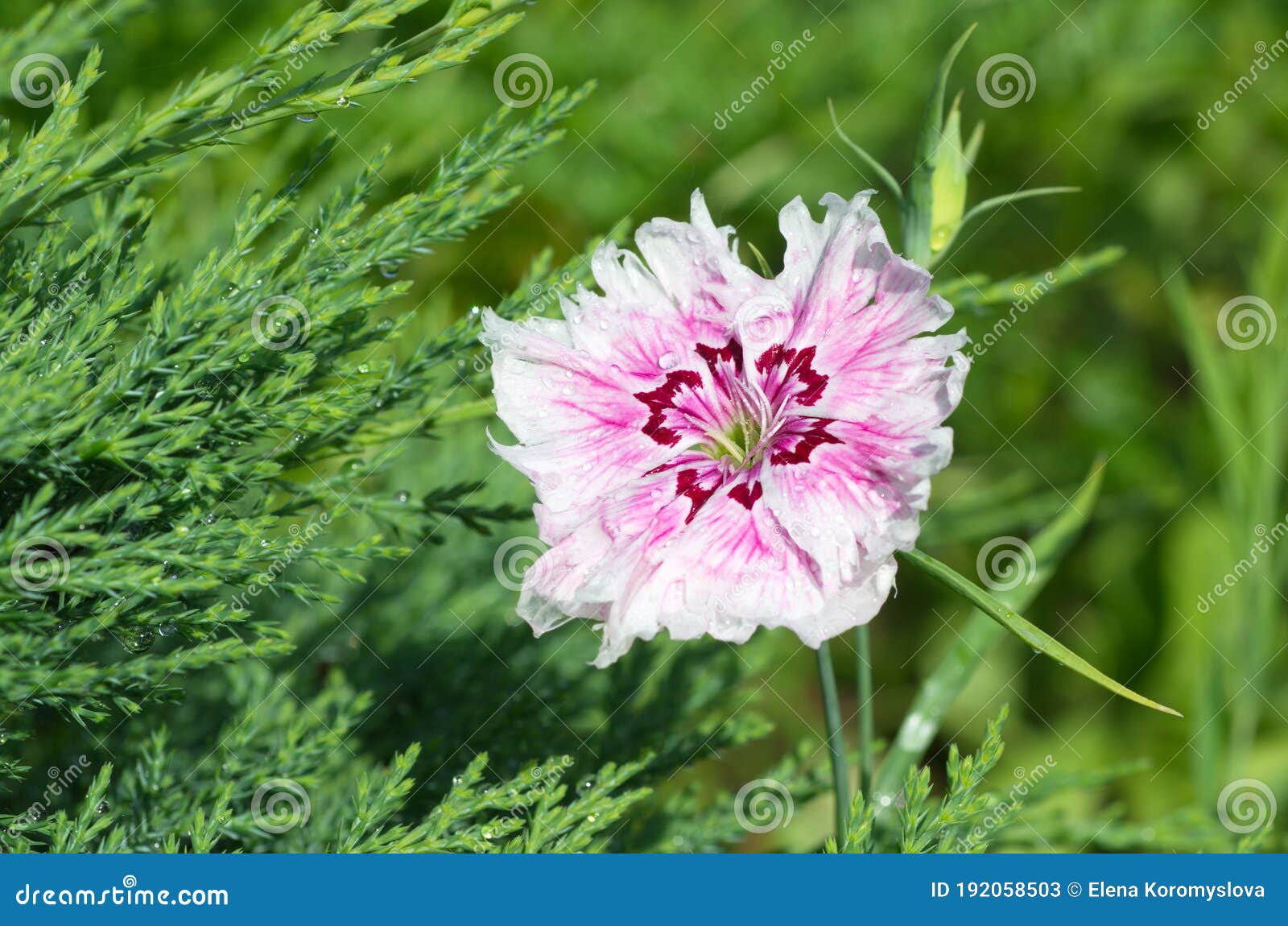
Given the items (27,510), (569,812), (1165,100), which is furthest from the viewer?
(1165,100)

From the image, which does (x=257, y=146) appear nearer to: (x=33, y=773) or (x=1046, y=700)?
(x=33, y=773)

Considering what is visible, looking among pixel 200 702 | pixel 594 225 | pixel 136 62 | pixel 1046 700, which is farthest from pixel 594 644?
pixel 136 62

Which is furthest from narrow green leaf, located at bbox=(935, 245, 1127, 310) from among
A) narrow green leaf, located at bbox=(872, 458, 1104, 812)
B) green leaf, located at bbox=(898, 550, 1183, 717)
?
A: green leaf, located at bbox=(898, 550, 1183, 717)

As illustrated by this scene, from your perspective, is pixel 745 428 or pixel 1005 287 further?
pixel 1005 287

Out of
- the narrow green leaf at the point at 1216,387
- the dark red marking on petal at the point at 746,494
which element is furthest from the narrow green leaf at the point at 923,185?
the narrow green leaf at the point at 1216,387

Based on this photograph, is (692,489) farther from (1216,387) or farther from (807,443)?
(1216,387)

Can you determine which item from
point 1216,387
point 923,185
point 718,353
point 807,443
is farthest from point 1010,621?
point 1216,387
